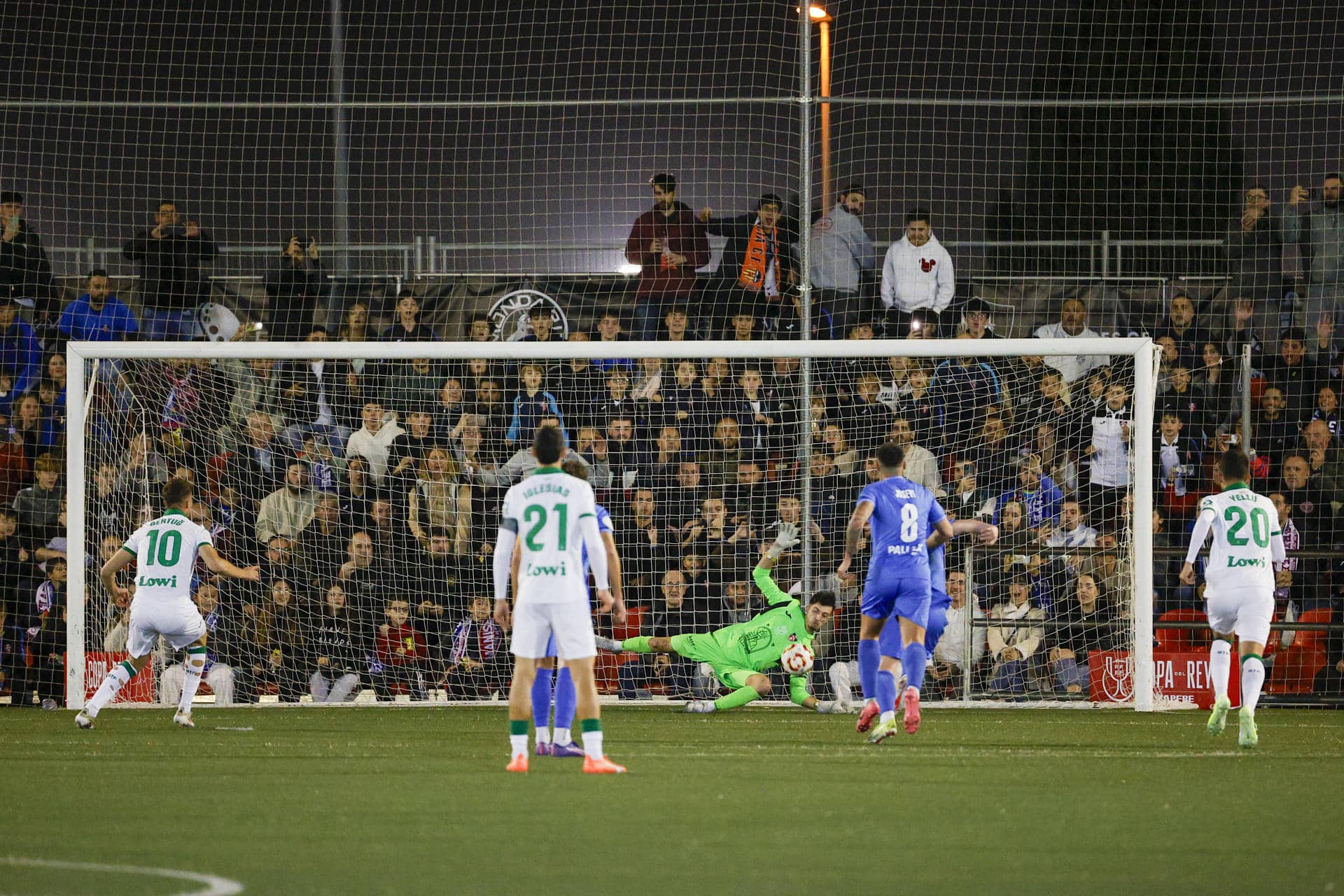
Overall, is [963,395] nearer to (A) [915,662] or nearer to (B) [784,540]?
→ (B) [784,540]

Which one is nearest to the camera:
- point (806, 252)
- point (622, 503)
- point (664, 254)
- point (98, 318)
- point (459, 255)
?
point (806, 252)

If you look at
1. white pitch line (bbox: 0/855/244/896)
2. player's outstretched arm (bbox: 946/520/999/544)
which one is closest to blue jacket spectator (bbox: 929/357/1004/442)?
player's outstretched arm (bbox: 946/520/999/544)

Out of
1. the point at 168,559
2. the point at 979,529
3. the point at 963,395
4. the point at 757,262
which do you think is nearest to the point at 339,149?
the point at 757,262

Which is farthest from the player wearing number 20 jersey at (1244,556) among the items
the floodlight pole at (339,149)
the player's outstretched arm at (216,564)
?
the floodlight pole at (339,149)

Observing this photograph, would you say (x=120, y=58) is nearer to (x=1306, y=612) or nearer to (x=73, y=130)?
(x=73, y=130)

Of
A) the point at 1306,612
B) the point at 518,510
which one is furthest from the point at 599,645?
the point at 1306,612

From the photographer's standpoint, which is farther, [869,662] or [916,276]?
[916,276]

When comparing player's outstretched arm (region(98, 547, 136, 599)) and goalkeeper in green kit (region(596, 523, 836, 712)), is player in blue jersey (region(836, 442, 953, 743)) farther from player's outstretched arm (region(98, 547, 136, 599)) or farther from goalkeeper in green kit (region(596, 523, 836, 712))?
player's outstretched arm (region(98, 547, 136, 599))

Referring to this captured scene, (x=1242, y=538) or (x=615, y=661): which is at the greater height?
(x=1242, y=538)

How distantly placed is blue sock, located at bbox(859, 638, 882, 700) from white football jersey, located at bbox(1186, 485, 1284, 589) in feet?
7.87

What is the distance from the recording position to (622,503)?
15.4m

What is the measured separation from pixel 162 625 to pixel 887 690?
17.7ft

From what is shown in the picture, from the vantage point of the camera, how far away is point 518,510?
903 centimetres

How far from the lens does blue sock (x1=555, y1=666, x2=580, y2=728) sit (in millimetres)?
10273
